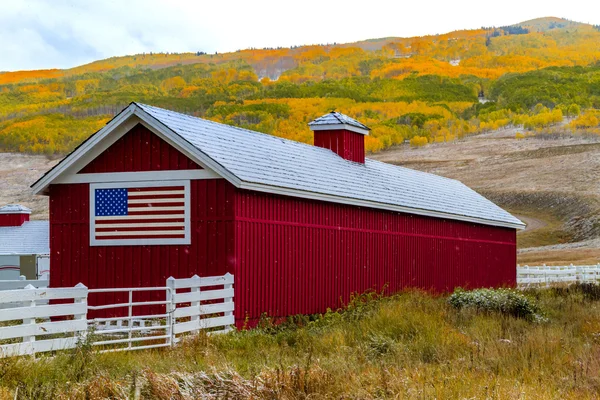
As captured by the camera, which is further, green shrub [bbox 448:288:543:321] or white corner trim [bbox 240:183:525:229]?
white corner trim [bbox 240:183:525:229]

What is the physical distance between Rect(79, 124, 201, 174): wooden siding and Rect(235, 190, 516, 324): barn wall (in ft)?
5.38

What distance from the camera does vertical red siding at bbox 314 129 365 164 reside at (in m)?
26.5

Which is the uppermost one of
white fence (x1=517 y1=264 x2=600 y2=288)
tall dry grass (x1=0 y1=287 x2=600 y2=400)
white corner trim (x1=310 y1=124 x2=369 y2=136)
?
white corner trim (x1=310 y1=124 x2=369 y2=136)

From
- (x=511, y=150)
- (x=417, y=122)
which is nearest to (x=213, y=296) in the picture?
(x=511, y=150)

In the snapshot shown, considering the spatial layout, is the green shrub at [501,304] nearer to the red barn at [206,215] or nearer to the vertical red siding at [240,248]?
the vertical red siding at [240,248]

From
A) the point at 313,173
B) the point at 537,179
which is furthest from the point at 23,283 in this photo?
the point at 537,179

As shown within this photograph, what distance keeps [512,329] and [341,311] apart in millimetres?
6357

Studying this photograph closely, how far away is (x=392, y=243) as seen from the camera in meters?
23.7

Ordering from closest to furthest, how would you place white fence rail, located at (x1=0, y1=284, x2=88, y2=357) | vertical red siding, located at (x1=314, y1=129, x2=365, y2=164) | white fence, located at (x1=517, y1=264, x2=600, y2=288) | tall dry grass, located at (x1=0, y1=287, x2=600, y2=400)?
tall dry grass, located at (x1=0, y1=287, x2=600, y2=400)
white fence rail, located at (x1=0, y1=284, x2=88, y2=357)
vertical red siding, located at (x1=314, y1=129, x2=365, y2=164)
white fence, located at (x1=517, y1=264, x2=600, y2=288)

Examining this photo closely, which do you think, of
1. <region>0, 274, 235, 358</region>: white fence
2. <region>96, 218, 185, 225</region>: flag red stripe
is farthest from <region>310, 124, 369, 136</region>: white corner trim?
Answer: <region>0, 274, 235, 358</region>: white fence

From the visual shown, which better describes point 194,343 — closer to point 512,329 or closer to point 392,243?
point 512,329

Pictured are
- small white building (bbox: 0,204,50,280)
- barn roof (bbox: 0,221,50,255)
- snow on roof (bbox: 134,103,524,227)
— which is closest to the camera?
snow on roof (bbox: 134,103,524,227)

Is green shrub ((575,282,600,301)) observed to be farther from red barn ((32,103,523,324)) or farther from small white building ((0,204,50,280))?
small white building ((0,204,50,280))

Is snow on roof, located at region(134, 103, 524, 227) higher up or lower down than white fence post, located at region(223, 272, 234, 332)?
higher up
